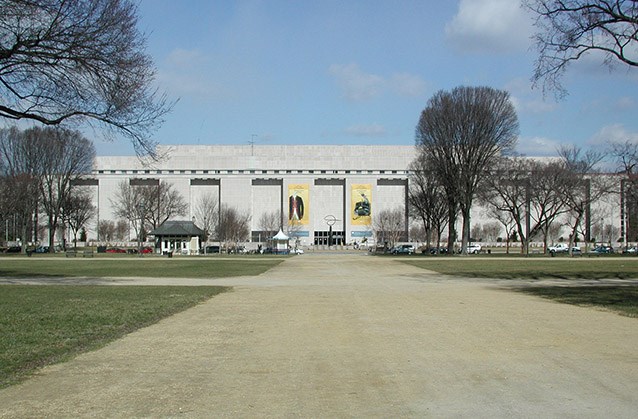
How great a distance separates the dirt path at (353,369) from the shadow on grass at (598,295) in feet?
7.86

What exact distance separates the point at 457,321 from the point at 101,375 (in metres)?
9.51

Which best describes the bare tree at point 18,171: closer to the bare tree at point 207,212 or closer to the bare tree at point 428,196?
the bare tree at point 207,212

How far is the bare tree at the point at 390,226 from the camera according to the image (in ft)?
412

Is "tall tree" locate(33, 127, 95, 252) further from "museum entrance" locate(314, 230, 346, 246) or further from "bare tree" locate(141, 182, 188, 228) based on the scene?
"museum entrance" locate(314, 230, 346, 246)

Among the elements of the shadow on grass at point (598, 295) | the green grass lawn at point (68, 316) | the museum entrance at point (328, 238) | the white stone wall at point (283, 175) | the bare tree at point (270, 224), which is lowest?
the shadow on grass at point (598, 295)

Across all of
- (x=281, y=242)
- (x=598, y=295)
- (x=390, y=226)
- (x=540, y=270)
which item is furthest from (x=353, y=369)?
(x=390, y=226)

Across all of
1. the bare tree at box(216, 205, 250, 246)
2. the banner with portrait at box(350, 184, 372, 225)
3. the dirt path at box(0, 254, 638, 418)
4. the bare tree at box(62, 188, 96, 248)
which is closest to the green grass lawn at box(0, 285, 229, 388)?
the dirt path at box(0, 254, 638, 418)

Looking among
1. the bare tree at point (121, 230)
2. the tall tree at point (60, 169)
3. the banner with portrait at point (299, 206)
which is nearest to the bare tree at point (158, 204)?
the bare tree at point (121, 230)

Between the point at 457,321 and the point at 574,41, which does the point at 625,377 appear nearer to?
the point at 457,321

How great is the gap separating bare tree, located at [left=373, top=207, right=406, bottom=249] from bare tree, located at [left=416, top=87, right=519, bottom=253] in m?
53.2

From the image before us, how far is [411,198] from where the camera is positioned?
3438 inches

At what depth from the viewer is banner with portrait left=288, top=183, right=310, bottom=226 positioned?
137875mm

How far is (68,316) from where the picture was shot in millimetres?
16875

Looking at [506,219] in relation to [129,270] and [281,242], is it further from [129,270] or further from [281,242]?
[129,270]
